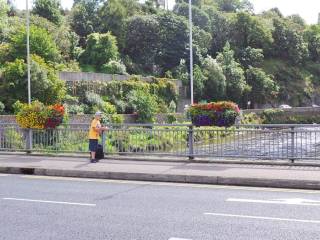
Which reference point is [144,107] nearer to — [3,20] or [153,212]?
[3,20]

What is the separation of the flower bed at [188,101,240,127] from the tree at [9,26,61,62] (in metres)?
29.3

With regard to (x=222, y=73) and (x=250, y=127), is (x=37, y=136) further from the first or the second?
(x=222, y=73)

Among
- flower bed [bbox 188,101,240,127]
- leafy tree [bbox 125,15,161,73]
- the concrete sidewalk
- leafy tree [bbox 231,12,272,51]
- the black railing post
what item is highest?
leafy tree [bbox 231,12,272,51]

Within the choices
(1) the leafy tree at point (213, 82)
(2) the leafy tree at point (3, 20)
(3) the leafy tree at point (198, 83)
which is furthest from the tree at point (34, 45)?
(1) the leafy tree at point (213, 82)

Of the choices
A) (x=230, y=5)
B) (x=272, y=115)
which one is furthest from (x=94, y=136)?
(x=230, y=5)

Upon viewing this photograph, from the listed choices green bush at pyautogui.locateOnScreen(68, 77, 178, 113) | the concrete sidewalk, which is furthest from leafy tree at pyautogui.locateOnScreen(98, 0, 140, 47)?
the concrete sidewalk

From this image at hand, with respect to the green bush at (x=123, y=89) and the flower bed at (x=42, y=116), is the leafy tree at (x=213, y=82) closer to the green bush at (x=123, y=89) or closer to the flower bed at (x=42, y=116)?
the green bush at (x=123, y=89)

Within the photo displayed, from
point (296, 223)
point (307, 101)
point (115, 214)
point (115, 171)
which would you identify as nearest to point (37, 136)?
point (115, 171)

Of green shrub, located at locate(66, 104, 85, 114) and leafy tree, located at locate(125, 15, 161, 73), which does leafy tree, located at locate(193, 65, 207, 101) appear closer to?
leafy tree, located at locate(125, 15, 161, 73)

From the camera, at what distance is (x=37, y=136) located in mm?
18922

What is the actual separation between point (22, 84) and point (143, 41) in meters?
35.1

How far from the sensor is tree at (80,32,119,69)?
6034cm

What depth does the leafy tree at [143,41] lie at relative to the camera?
71.4 meters

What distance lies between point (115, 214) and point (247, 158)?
7297mm
